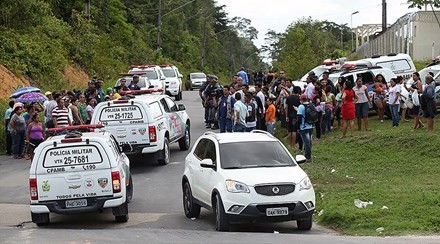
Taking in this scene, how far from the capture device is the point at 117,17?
62000mm

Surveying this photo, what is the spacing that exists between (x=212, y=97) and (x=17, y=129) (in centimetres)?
769

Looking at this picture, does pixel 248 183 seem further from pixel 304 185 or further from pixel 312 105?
pixel 312 105

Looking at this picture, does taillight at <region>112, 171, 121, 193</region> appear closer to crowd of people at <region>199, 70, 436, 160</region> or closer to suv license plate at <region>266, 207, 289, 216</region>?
suv license plate at <region>266, 207, 289, 216</region>

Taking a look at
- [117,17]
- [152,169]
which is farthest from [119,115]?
[117,17]

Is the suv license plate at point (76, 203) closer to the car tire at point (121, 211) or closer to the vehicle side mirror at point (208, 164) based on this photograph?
the car tire at point (121, 211)

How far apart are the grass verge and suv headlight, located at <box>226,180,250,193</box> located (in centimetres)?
200

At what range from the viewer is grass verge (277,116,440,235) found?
13016mm

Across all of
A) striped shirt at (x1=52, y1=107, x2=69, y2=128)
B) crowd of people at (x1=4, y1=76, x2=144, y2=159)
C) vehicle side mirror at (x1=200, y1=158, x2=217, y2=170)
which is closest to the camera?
vehicle side mirror at (x1=200, y1=158, x2=217, y2=170)

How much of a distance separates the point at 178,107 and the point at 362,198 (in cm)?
1078

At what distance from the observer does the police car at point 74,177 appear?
1358 centimetres

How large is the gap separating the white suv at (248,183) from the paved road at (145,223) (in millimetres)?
346

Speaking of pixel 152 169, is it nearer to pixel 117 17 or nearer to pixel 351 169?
pixel 351 169

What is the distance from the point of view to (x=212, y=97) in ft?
93.0

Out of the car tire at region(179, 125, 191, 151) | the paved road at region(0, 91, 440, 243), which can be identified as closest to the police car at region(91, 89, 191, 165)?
the paved road at region(0, 91, 440, 243)
